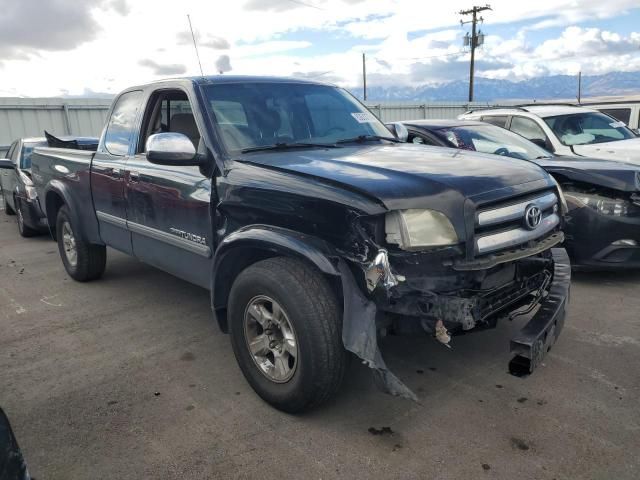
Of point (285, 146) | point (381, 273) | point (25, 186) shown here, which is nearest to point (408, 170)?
point (381, 273)

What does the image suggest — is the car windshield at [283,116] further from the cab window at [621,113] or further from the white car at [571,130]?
the cab window at [621,113]

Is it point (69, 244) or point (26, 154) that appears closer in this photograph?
point (69, 244)

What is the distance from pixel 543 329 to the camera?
8.63ft

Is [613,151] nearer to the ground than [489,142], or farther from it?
nearer to the ground

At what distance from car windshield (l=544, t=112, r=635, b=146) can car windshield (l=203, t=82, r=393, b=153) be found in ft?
15.6

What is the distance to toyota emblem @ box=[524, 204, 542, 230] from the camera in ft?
9.31

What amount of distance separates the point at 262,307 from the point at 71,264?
3548 millimetres

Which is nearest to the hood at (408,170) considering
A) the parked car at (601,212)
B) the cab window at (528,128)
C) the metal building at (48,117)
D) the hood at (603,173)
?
the parked car at (601,212)

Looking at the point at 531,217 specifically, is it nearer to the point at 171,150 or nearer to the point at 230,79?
the point at 171,150

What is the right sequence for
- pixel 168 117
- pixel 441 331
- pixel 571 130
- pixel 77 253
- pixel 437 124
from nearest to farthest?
pixel 441 331 < pixel 168 117 < pixel 77 253 < pixel 437 124 < pixel 571 130

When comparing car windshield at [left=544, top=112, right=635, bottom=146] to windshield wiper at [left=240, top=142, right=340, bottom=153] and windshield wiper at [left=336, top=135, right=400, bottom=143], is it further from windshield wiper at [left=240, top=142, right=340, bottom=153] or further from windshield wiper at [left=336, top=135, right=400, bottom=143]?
windshield wiper at [left=240, top=142, right=340, bottom=153]

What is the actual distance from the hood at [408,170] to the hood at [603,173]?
2.05 m

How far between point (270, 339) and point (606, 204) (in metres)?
3.68

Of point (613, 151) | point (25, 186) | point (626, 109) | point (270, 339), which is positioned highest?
point (626, 109)
